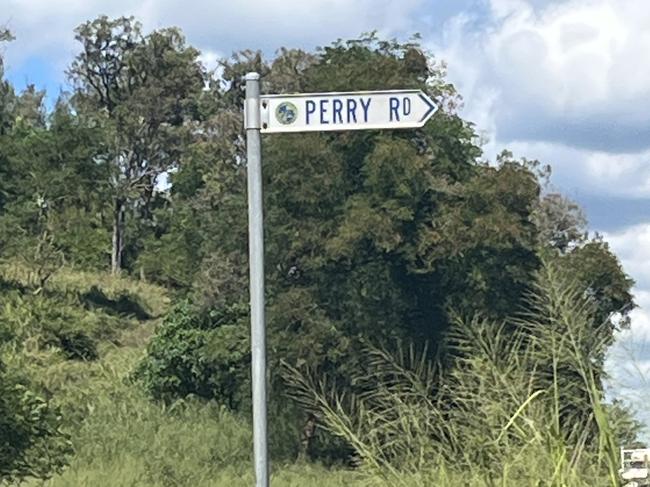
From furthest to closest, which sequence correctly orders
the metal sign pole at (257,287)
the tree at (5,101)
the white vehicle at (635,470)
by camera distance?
the tree at (5,101)
the metal sign pole at (257,287)
the white vehicle at (635,470)

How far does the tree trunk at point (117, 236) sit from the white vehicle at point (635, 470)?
3554 centimetres

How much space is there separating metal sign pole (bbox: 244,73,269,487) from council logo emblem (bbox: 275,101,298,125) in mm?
84

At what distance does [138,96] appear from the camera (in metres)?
41.2

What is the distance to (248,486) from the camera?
1984cm

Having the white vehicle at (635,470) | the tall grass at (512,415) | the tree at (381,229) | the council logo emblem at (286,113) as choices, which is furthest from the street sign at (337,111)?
the tree at (381,229)

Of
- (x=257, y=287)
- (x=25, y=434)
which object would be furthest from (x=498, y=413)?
(x=25, y=434)

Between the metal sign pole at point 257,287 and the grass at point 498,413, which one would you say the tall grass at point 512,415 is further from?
the metal sign pole at point 257,287

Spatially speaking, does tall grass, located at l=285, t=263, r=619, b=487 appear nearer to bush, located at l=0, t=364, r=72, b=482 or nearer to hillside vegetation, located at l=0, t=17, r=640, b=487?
hillside vegetation, located at l=0, t=17, r=640, b=487

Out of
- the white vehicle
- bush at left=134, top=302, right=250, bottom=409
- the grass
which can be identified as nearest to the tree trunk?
bush at left=134, top=302, right=250, bottom=409

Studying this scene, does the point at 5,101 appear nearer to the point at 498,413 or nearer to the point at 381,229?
the point at 381,229

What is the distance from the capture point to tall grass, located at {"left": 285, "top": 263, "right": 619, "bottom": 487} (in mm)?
3795

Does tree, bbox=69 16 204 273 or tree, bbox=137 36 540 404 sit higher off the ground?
tree, bbox=69 16 204 273

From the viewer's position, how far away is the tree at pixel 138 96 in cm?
4009

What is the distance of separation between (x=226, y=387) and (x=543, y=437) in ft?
77.9
